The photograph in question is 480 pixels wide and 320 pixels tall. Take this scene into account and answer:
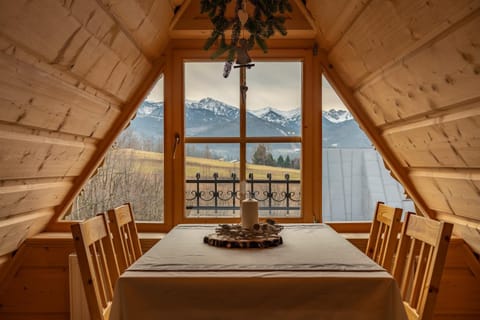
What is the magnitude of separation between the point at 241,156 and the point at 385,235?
1.27 metres

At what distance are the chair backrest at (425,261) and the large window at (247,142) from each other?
1267mm

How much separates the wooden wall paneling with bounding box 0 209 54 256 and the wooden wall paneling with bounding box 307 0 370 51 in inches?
86.2

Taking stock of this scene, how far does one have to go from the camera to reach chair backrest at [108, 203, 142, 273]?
1.89 meters

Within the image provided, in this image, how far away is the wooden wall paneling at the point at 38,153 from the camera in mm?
1727

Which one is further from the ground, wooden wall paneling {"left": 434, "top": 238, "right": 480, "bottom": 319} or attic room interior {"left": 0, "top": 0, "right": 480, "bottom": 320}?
attic room interior {"left": 0, "top": 0, "right": 480, "bottom": 320}

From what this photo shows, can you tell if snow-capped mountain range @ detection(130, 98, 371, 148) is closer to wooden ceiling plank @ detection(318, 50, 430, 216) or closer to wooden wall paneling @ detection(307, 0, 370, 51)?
wooden ceiling plank @ detection(318, 50, 430, 216)

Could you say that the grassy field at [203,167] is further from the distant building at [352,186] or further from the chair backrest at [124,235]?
the chair backrest at [124,235]

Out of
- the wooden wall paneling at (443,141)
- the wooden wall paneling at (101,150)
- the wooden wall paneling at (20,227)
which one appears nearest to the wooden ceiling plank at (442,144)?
the wooden wall paneling at (443,141)

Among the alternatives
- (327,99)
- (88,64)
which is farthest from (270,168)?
(88,64)

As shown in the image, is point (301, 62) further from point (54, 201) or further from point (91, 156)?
point (54, 201)

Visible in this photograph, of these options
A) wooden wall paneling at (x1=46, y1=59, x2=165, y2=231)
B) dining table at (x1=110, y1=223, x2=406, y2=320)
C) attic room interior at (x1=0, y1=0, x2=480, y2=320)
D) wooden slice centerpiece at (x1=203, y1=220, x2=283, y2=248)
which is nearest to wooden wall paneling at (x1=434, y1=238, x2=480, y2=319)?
attic room interior at (x1=0, y1=0, x2=480, y2=320)

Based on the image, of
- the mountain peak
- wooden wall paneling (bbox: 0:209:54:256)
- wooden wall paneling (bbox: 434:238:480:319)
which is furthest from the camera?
the mountain peak

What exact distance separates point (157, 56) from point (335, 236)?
70.5 inches

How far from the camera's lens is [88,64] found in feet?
6.40
